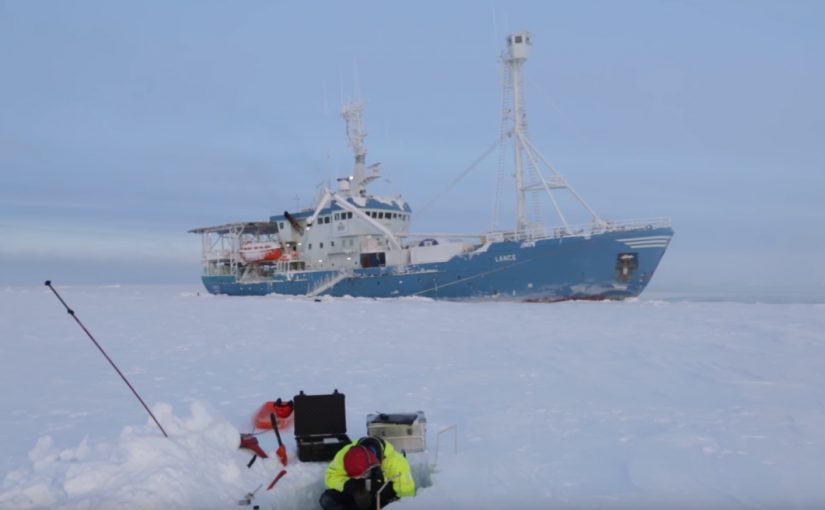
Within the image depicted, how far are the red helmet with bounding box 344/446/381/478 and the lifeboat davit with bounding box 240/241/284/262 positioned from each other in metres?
29.8

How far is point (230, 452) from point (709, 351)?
27.1 ft

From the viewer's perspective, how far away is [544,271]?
2144 centimetres

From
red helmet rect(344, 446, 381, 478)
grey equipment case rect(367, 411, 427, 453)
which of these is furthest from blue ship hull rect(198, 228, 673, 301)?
red helmet rect(344, 446, 381, 478)

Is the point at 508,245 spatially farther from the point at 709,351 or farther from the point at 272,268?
the point at 272,268

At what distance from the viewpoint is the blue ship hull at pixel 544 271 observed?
67.0ft

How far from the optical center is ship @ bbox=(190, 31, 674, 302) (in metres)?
20.8

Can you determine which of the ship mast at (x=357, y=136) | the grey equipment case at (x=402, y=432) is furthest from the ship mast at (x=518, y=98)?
the grey equipment case at (x=402, y=432)

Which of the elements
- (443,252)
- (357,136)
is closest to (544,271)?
(443,252)

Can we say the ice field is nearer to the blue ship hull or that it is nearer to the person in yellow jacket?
Answer: the person in yellow jacket

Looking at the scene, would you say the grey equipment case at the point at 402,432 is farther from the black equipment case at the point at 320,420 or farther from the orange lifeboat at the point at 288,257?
the orange lifeboat at the point at 288,257

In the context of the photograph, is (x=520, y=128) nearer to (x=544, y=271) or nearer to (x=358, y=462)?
(x=544, y=271)

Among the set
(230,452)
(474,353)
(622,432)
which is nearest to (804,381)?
(622,432)

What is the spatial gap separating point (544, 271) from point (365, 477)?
59.8 ft

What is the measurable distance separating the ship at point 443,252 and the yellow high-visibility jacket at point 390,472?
1761 cm
